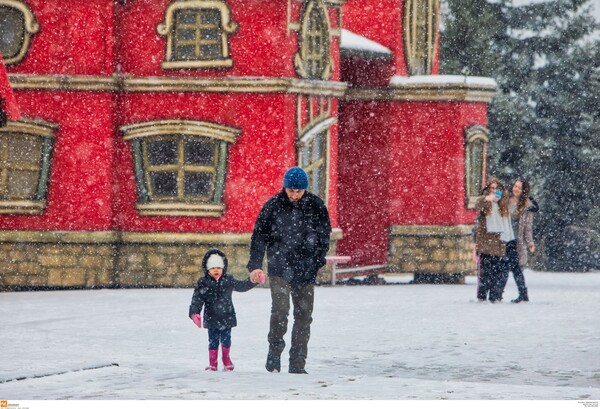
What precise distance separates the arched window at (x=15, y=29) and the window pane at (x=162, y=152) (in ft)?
7.50

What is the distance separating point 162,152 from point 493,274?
18.6 feet

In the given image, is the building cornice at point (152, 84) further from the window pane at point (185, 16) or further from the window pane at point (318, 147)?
the window pane at point (318, 147)

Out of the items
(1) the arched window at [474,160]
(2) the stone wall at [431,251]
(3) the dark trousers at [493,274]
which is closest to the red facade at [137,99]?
(2) the stone wall at [431,251]

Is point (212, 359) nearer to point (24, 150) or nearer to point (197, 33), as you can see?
point (24, 150)

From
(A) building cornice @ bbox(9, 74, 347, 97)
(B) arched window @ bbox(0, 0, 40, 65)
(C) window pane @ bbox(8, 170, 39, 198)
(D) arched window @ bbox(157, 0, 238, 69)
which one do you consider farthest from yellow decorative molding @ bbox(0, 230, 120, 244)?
(D) arched window @ bbox(157, 0, 238, 69)

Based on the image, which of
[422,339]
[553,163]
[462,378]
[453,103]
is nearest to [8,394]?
[462,378]

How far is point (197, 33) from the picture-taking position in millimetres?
21609

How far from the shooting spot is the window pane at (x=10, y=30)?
21.3 meters

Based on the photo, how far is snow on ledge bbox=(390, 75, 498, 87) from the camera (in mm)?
24375

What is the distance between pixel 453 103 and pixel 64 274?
23.7 ft

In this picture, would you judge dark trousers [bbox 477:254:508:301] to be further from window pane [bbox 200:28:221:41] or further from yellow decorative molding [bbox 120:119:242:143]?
window pane [bbox 200:28:221:41]

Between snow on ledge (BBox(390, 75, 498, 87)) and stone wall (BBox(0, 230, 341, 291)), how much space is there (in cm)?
472

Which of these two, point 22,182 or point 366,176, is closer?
point 22,182

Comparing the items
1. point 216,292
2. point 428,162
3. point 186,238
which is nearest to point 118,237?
point 186,238
